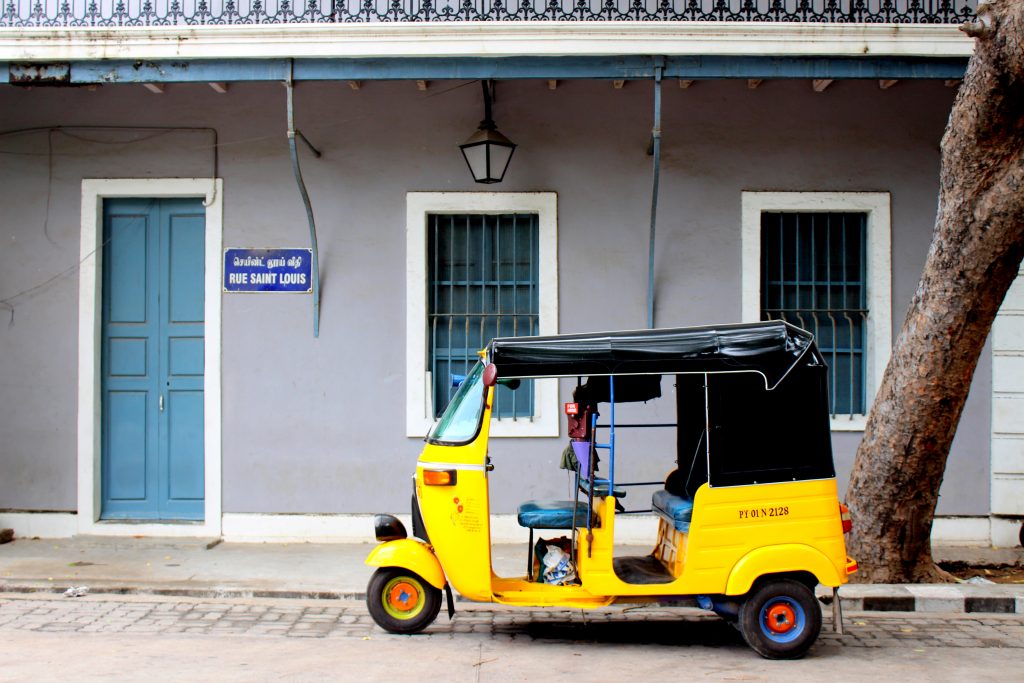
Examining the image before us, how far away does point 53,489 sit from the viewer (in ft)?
30.7

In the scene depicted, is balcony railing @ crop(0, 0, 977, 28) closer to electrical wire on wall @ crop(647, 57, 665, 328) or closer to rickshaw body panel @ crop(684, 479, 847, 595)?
electrical wire on wall @ crop(647, 57, 665, 328)

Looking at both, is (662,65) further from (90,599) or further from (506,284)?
(90,599)

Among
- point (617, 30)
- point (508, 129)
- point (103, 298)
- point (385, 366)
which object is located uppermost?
point (617, 30)

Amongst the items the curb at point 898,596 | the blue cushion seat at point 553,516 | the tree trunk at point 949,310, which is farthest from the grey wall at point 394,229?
the blue cushion seat at point 553,516

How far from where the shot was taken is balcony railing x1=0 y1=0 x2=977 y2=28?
884cm

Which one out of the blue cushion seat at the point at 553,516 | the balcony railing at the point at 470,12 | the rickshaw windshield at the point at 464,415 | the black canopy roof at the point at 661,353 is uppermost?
the balcony railing at the point at 470,12

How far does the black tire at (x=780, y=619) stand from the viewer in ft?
19.5

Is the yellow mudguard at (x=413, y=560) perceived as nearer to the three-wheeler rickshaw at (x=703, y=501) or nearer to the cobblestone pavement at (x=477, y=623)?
the three-wheeler rickshaw at (x=703, y=501)

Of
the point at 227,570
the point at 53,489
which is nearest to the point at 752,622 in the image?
the point at 227,570

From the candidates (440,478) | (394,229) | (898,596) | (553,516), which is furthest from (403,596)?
(394,229)

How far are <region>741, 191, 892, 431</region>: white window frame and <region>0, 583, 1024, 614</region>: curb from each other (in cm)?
213

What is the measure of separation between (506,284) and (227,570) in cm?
351

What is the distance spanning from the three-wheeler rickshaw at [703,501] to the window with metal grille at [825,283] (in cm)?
342

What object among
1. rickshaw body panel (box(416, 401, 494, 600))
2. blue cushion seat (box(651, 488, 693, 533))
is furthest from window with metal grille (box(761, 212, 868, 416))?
rickshaw body panel (box(416, 401, 494, 600))
